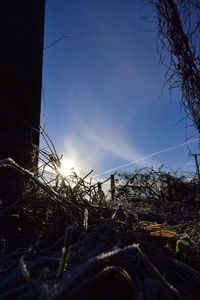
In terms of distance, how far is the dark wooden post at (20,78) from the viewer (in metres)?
1.87

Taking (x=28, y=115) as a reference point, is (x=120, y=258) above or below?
below

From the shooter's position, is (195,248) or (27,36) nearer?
(195,248)

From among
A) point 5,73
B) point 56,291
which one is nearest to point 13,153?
point 5,73

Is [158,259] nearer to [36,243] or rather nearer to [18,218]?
[36,243]

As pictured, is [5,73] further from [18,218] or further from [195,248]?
[195,248]

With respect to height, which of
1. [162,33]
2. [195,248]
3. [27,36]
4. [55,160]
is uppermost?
[162,33]

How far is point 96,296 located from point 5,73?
4.68 ft

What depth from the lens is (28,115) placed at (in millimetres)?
1972

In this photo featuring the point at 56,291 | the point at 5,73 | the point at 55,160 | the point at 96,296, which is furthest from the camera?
the point at 5,73

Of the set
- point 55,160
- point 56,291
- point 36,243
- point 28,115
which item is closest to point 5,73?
point 28,115

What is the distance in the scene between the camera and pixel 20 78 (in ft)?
6.52

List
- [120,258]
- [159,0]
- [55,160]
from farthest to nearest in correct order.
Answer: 1. [159,0]
2. [55,160]
3. [120,258]

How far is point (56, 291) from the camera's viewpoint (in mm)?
519

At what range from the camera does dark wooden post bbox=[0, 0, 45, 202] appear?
6.13 feet
